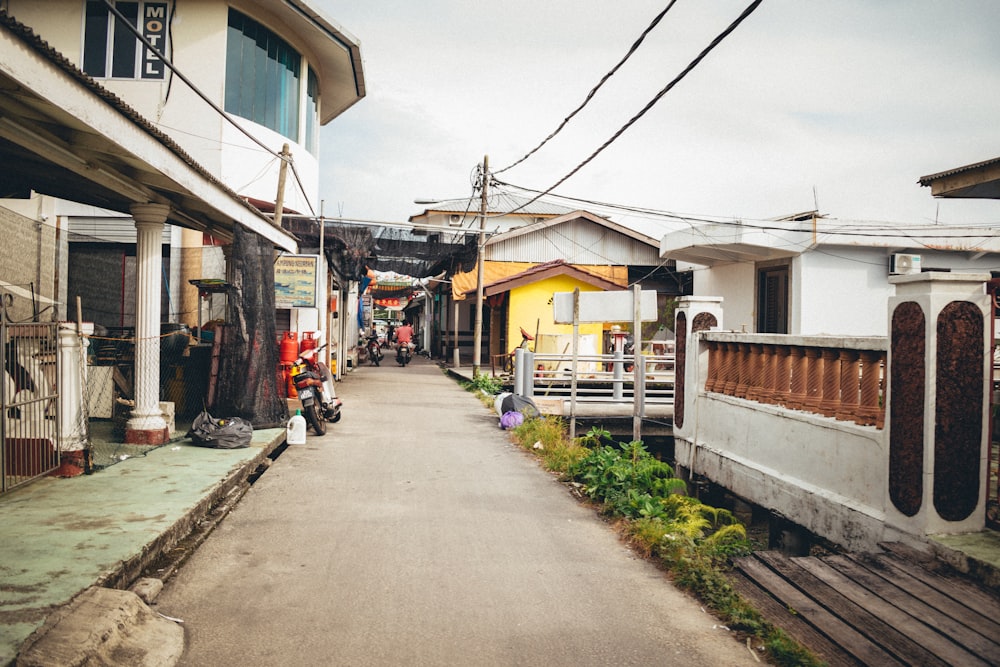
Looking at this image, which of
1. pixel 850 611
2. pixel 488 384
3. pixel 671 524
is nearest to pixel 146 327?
pixel 671 524

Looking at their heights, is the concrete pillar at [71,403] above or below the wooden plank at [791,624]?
above

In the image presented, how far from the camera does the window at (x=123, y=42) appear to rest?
14.5 meters

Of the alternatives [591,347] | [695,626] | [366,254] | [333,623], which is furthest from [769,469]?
[366,254]

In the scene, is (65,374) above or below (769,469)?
above

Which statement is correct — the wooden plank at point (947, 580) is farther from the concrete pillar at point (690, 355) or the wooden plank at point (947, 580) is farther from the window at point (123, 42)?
the window at point (123, 42)

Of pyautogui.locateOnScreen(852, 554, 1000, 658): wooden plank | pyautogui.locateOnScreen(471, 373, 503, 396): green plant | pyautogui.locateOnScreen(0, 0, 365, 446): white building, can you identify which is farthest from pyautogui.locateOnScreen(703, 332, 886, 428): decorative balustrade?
pyautogui.locateOnScreen(471, 373, 503, 396): green plant

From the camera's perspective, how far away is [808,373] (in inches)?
259

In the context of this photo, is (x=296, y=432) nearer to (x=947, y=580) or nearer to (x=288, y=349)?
(x=288, y=349)

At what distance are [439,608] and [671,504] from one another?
10.6 ft

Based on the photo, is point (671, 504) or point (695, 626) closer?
point (695, 626)

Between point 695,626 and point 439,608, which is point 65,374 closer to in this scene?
point 439,608

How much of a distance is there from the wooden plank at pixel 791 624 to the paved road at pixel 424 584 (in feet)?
0.98

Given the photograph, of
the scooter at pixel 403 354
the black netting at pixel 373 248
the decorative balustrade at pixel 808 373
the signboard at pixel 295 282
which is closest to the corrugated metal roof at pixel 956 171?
the decorative balustrade at pixel 808 373

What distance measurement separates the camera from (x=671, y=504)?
672 cm
